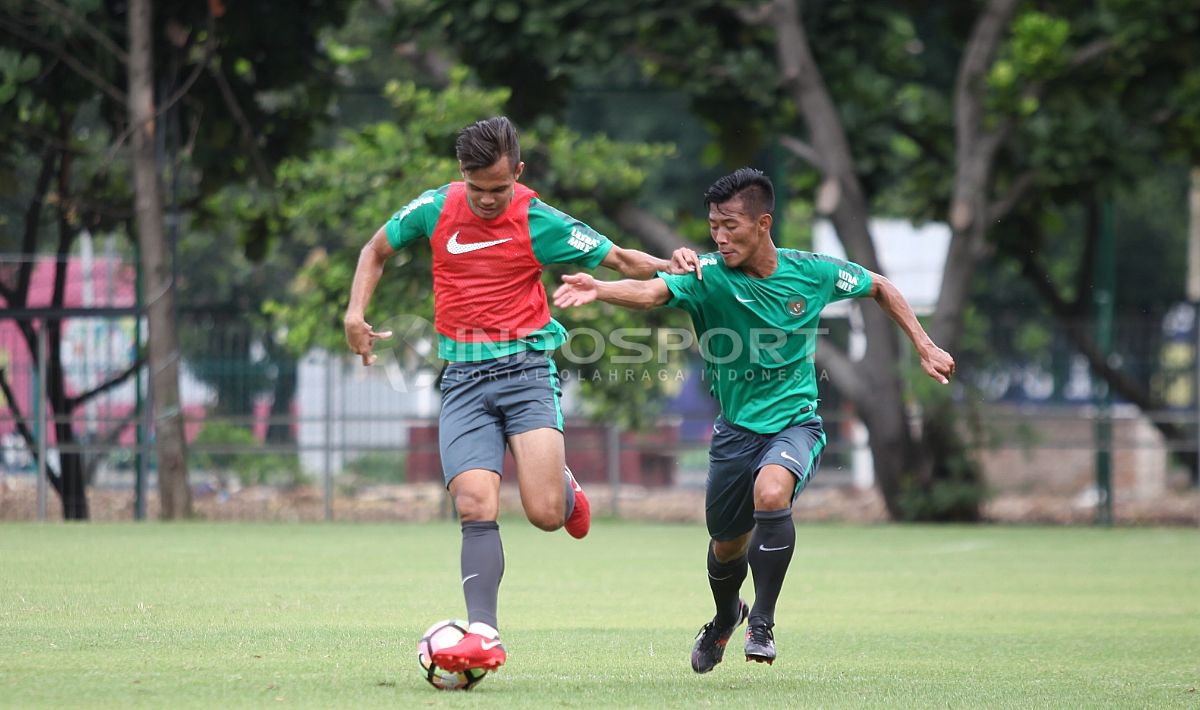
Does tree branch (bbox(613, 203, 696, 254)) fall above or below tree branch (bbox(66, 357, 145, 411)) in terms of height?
above

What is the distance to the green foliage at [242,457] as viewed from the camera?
18.9 metres

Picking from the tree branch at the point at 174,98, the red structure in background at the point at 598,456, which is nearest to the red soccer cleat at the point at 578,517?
the red structure in background at the point at 598,456

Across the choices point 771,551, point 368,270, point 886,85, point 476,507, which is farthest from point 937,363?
point 886,85

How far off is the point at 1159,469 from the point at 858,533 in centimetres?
625

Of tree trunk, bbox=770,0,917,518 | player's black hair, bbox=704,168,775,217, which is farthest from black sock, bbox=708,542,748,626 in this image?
tree trunk, bbox=770,0,917,518

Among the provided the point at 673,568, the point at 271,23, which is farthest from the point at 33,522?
the point at 673,568

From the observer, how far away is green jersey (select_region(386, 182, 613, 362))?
6.42m

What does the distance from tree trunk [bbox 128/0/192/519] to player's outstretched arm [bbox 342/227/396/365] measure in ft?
36.7

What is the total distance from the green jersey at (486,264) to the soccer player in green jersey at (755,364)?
1.22 feet

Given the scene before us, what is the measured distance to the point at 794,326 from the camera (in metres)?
6.98

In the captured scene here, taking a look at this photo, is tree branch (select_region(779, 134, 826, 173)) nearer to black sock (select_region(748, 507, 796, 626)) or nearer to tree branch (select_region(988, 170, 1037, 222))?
tree branch (select_region(988, 170, 1037, 222))

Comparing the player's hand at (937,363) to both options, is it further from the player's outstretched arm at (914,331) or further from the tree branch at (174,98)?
the tree branch at (174,98)

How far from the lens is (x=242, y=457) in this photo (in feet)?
62.3

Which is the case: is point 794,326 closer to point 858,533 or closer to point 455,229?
point 455,229
